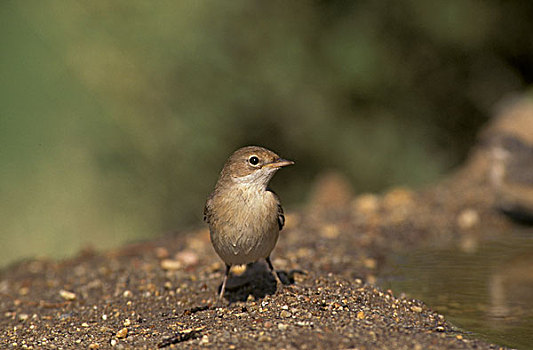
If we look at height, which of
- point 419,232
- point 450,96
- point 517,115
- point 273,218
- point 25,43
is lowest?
point 273,218

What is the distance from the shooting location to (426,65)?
34.0 feet

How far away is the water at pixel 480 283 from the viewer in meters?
4.46

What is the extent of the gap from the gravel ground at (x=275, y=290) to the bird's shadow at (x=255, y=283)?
13 mm

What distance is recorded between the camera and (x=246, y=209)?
475 centimetres

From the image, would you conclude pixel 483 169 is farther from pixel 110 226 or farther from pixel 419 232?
pixel 110 226

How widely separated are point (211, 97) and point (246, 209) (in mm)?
5027

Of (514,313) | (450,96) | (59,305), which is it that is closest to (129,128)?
(59,305)

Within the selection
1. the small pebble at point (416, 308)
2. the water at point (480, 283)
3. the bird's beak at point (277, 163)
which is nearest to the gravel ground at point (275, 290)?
the small pebble at point (416, 308)

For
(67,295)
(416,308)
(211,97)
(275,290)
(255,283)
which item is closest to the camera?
(416,308)

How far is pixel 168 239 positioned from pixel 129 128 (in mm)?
2230

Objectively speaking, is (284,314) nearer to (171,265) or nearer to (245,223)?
(245,223)

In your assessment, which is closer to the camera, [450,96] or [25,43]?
[25,43]

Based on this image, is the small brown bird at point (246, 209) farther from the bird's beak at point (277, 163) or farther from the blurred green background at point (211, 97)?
the blurred green background at point (211, 97)

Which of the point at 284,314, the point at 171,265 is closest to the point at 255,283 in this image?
the point at 284,314
